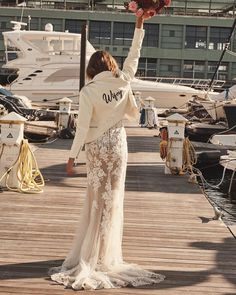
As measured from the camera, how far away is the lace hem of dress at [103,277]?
5.28m

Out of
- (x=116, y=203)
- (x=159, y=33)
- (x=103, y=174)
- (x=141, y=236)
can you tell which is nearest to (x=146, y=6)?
Answer: (x=103, y=174)

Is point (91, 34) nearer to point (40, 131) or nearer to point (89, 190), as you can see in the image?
point (40, 131)

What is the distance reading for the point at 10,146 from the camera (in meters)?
9.90

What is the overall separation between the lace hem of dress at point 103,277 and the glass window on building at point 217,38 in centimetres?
5657

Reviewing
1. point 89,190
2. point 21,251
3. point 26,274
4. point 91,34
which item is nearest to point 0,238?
point 21,251

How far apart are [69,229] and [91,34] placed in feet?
177

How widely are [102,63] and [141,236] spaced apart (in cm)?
256

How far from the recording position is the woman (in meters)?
5.37

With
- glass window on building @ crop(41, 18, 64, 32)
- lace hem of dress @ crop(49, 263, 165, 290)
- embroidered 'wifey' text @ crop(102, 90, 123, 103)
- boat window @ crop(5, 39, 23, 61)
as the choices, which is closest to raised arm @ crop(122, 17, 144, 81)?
embroidered 'wifey' text @ crop(102, 90, 123, 103)

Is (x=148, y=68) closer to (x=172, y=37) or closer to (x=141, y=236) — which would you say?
(x=172, y=37)

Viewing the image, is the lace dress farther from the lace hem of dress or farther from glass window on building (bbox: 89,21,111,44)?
glass window on building (bbox: 89,21,111,44)

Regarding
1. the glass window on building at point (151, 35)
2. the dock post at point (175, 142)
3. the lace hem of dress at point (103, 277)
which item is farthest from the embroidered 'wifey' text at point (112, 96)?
the glass window on building at point (151, 35)

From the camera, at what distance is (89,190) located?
218 inches

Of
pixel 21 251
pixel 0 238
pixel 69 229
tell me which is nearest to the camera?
pixel 21 251
